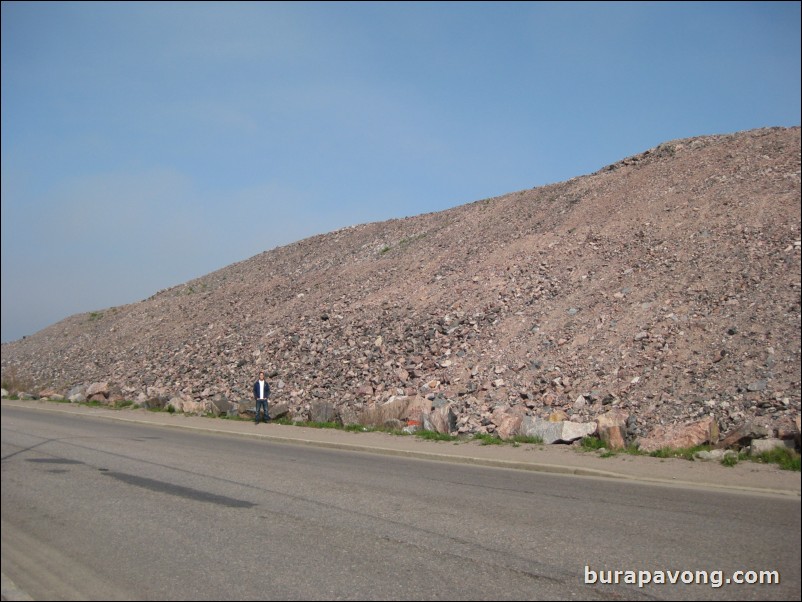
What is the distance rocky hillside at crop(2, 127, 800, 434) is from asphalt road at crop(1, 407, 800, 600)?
4100mm

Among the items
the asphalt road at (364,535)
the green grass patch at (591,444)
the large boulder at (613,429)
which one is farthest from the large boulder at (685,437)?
the asphalt road at (364,535)

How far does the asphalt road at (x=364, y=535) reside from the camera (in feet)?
19.3

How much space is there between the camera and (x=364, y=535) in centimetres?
742

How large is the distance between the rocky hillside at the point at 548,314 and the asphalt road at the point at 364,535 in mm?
4100

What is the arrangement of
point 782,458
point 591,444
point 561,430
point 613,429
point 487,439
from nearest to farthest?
1. point 782,458
2. point 613,429
3. point 591,444
4. point 561,430
5. point 487,439

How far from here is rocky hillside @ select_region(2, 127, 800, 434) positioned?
1611 cm

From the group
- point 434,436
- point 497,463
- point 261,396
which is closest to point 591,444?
point 497,463

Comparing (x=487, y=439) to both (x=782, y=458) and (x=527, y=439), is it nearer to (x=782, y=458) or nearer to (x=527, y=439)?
(x=527, y=439)

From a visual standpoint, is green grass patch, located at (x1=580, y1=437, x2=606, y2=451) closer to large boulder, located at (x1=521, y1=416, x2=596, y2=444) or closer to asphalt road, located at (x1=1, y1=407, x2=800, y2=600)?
large boulder, located at (x1=521, y1=416, x2=596, y2=444)

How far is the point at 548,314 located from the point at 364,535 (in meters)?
15.4

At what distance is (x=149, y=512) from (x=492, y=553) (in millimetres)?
4648

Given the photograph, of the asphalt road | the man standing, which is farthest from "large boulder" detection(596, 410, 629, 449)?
the man standing

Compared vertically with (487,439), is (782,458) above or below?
above

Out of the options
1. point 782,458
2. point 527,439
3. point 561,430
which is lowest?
point 527,439
